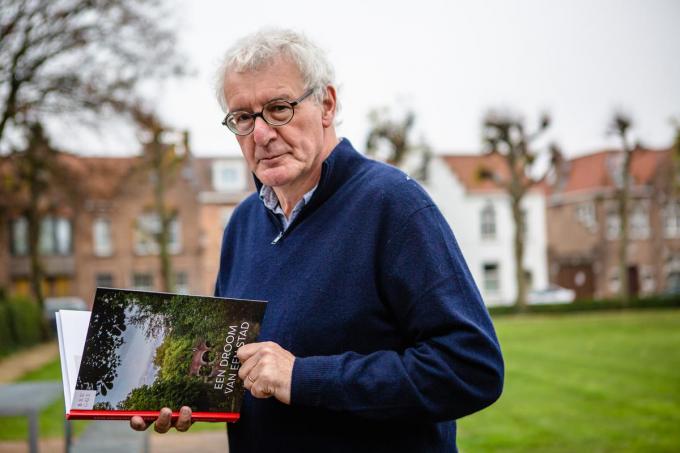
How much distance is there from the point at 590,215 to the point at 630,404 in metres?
35.1

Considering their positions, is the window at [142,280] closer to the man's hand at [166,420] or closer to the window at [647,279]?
the window at [647,279]

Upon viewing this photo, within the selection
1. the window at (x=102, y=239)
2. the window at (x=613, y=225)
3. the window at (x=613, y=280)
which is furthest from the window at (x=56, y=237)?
the window at (x=613, y=225)

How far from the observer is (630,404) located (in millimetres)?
8195

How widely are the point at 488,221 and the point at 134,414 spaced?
127 feet

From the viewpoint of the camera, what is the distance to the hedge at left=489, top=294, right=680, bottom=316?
2883 cm

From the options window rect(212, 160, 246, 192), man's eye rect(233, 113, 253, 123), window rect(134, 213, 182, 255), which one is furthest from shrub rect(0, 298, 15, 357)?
window rect(212, 160, 246, 192)

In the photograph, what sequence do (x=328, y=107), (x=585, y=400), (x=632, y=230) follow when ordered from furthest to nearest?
1. (x=632, y=230)
2. (x=585, y=400)
3. (x=328, y=107)

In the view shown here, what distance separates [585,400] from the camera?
28.2ft

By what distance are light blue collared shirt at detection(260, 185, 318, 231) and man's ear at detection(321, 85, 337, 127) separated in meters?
0.19

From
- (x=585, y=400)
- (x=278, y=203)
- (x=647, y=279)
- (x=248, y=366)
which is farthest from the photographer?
(x=647, y=279)

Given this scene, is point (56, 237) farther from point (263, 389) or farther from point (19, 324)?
point (263, 389)

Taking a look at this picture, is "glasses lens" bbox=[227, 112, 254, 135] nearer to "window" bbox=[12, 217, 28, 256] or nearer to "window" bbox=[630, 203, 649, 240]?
"window" bbox=[12, 217, 28, 256]

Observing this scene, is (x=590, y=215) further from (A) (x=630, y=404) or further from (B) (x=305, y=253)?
(B) (x=305, y=253)

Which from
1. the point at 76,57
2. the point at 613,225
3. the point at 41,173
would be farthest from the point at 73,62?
the point at 613,225
